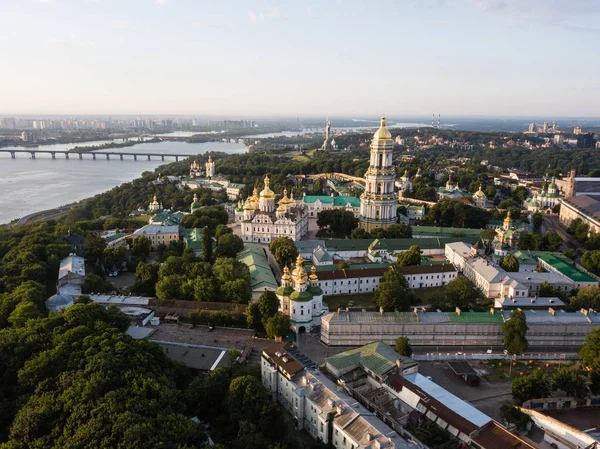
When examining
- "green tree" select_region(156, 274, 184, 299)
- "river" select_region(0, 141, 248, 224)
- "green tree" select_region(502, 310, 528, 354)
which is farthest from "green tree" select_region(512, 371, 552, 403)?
"river" select_region(0, 141, 248, 224)

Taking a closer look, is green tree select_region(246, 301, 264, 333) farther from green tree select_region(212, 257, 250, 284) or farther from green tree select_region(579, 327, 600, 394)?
green tree select_region(579, 327, 600, 394)

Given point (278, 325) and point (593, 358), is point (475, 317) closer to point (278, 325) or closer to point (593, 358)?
point (593, 358)

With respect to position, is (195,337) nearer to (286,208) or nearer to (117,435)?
(117,435)

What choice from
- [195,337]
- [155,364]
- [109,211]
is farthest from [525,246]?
[109,211]

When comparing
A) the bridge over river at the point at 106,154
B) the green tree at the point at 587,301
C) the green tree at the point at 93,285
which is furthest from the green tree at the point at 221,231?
the bridge over river at the point at 106,154

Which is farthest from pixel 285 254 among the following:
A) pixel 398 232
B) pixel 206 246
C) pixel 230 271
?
pixel 398 232
